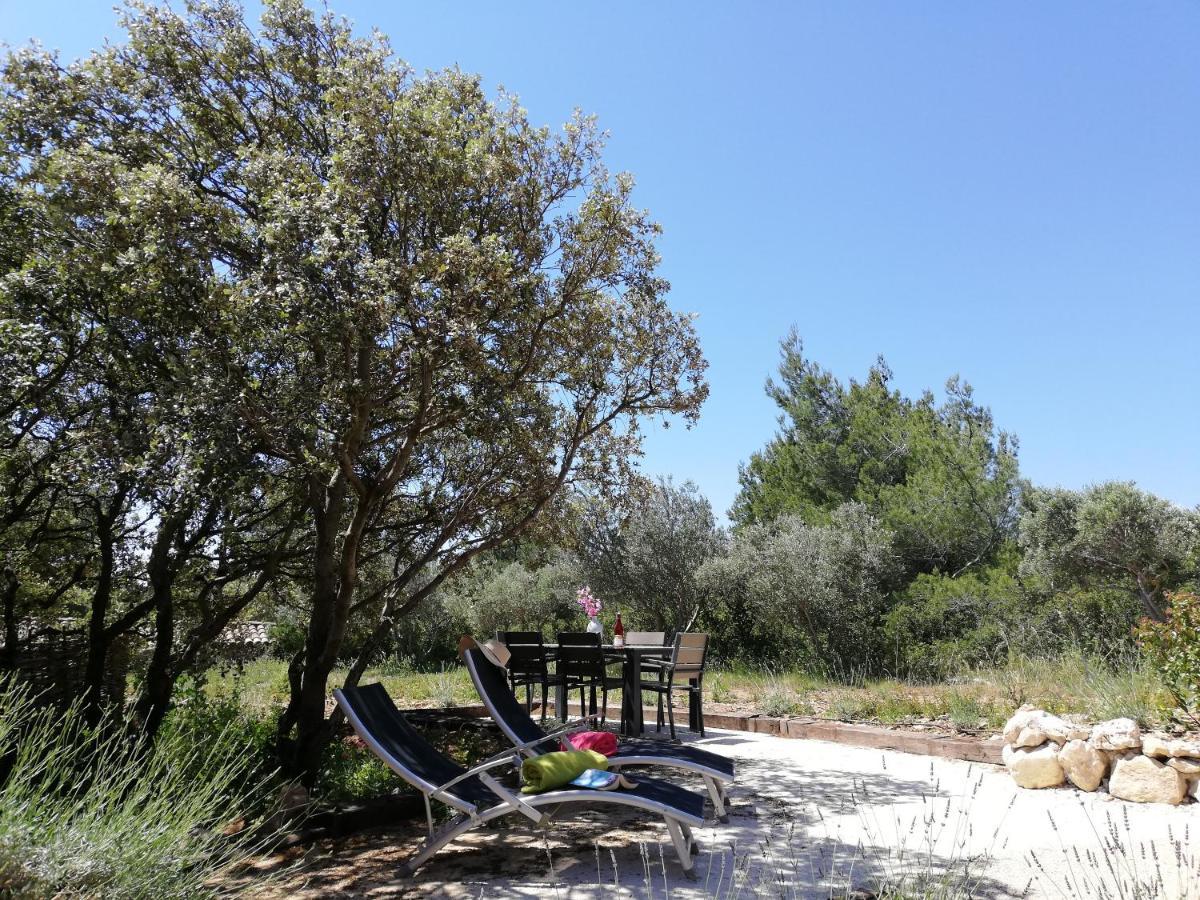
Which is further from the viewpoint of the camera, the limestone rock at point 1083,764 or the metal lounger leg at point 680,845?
the limestone rock at point 1083,764

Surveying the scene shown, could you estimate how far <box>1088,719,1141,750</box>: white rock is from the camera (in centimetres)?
475

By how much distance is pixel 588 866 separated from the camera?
374cm

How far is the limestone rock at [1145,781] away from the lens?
451 cm

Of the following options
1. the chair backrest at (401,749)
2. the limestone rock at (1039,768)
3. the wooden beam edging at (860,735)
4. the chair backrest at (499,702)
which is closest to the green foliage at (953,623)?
the wooden beam edging at (860,735)

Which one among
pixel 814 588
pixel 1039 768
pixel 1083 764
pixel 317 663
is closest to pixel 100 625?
pixel 317 663

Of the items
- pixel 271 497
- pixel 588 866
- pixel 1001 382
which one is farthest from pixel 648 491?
pixel 1001 382

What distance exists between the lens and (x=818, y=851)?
12.7ft

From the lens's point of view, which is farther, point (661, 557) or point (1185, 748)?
point (661, 557)

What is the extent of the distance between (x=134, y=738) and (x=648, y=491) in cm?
484

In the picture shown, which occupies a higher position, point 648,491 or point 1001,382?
point 1001,382

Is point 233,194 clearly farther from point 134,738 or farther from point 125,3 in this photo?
point 134,738

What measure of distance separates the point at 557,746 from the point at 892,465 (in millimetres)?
15319

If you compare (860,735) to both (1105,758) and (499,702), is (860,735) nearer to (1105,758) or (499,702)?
(1105,758)

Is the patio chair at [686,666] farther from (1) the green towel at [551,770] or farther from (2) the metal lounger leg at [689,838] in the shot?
(1) the green towel at [551,770]
